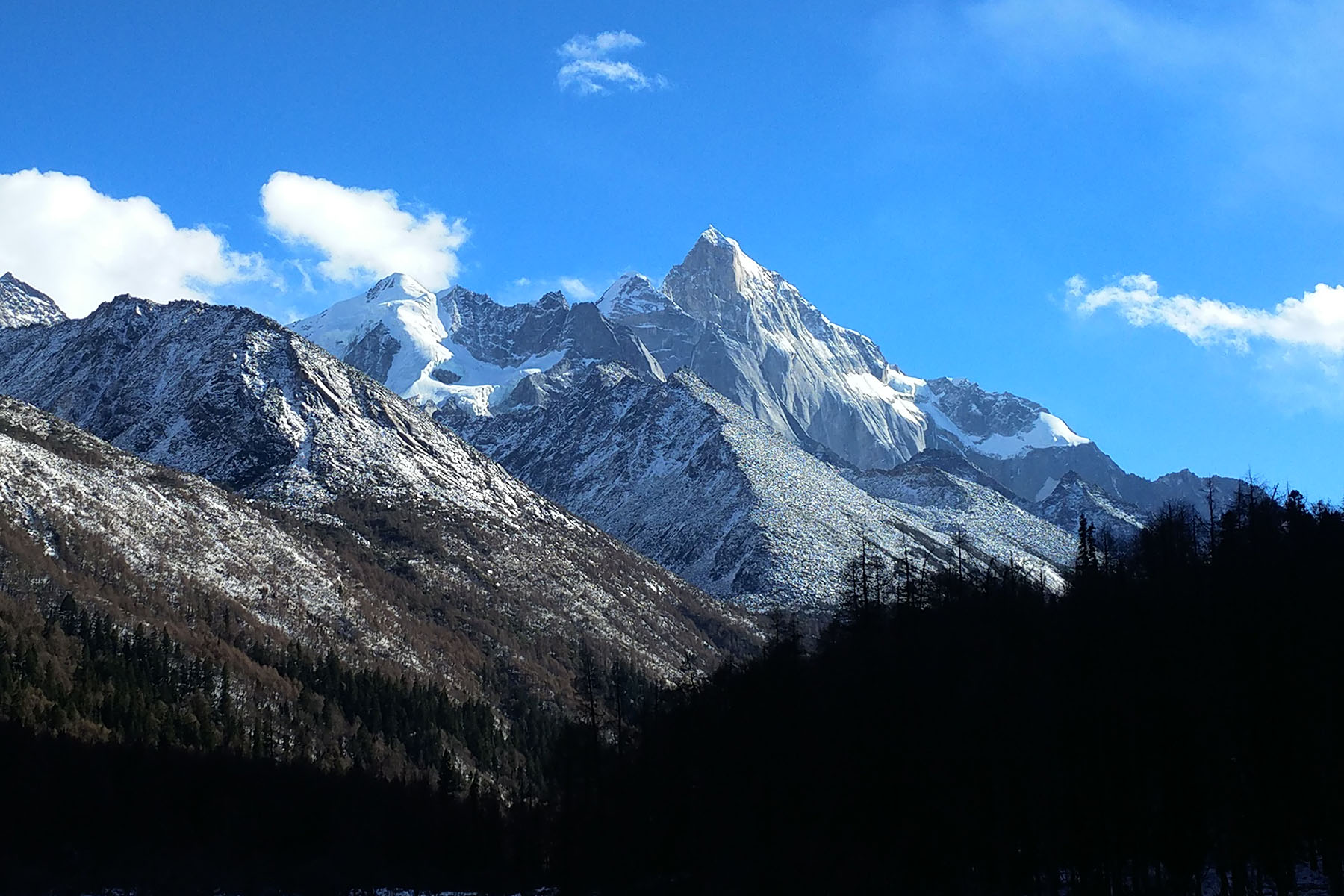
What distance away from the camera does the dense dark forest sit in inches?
2426

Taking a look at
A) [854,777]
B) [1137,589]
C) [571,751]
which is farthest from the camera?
[571,751]

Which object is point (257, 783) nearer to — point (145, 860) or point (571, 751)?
point (145, 860)

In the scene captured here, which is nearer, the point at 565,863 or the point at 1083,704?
the point at 1083,704

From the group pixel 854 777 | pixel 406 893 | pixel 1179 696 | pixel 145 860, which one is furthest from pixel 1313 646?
pixel 145 860

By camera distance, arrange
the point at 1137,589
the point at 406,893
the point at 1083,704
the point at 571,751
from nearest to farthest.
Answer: the point at 1083,704 < the point at 1137,589 < the point at 571,751 < the point at 406,893

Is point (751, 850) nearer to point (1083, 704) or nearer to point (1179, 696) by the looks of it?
point (1083, 704)

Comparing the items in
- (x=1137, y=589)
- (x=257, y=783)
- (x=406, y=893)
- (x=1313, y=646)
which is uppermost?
(x=1137, y=589)

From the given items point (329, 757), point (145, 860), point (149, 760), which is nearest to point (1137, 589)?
point (145, 860)

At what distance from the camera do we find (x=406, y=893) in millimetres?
103625

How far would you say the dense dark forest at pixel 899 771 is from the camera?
61625 mm

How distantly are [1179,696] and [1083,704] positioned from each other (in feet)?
18.0

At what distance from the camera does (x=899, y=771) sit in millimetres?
74562

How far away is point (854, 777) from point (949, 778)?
8.41 m

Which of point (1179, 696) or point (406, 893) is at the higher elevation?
point (1179, 696)
